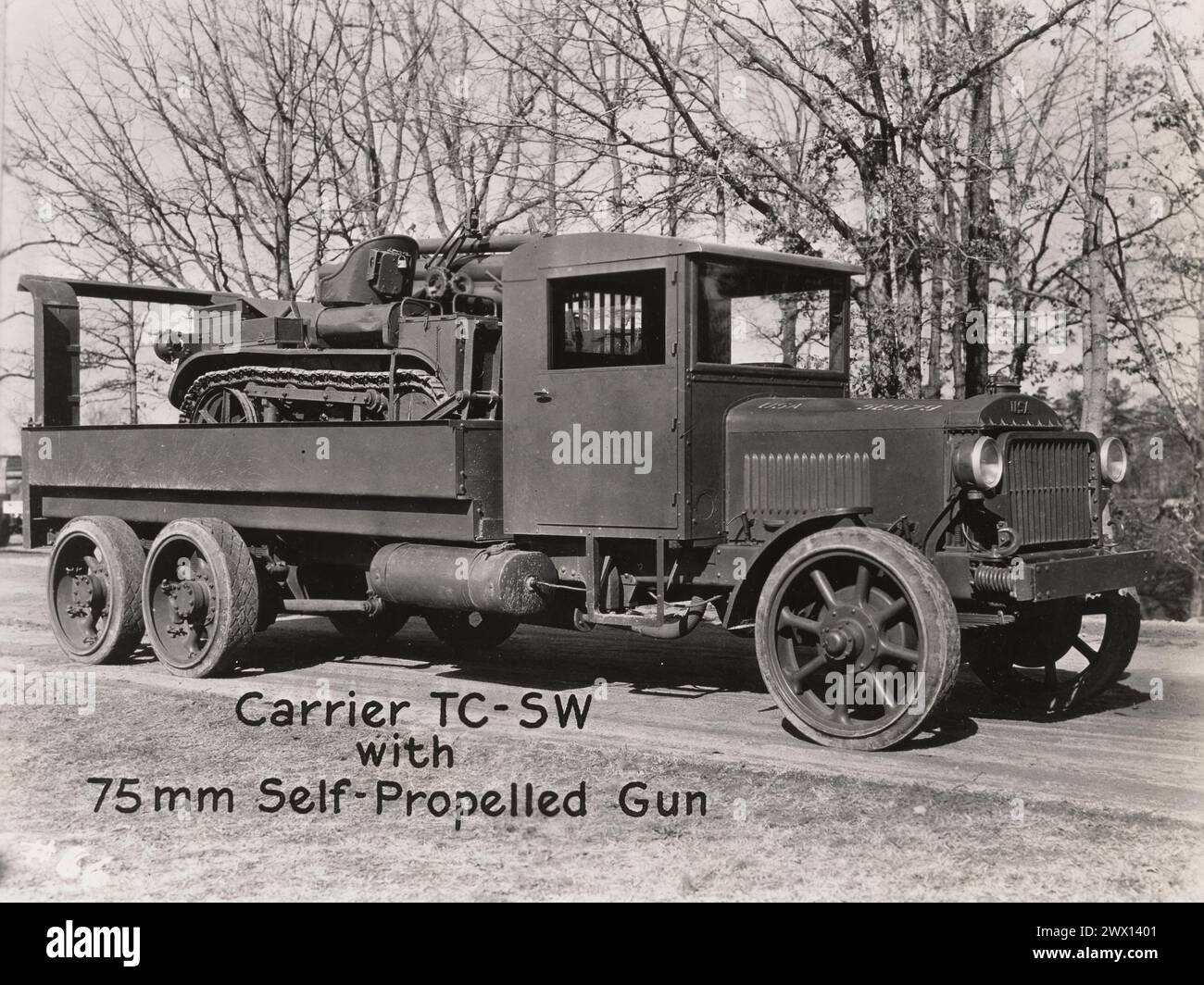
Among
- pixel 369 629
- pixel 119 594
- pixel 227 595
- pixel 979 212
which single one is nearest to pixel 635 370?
pixel 227 595

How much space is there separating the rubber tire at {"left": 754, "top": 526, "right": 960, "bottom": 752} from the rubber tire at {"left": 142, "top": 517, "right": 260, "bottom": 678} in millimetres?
3574

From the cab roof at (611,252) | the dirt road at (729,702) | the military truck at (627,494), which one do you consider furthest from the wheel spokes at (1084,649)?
the cab roof at (611,252)

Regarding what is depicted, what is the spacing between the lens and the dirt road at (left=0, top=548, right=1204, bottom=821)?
5605mm

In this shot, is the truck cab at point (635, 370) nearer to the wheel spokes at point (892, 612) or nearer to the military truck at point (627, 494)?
the military truck at point (627, 494)

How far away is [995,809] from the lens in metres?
5.02

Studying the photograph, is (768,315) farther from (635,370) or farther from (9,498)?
(9,498)

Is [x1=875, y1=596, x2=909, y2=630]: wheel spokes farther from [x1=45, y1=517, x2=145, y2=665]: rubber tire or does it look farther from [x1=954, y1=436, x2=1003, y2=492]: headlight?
[x1=45, y1=517, x2=145, y2=665]: rubber tire

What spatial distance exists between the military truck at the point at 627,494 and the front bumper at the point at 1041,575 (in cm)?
1

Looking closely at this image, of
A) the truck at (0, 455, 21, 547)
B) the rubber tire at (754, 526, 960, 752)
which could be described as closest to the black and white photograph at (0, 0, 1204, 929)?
the rubber tire at (754, 526, 960, 752)

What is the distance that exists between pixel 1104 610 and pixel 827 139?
21.5 feet

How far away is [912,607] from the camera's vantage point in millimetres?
5785

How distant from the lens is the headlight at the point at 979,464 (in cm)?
600

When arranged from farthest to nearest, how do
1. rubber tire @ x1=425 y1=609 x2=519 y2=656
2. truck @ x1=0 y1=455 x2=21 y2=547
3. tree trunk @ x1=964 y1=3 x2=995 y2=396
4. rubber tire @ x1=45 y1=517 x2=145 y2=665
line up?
truck @ x1=0 y1=455 x2=21 y2=547
tree trunk @ x1=964 y1=3 x2=995 y2=396
rubber tire @ x1=425 y1=609 x2=519 y2=656
rubber tire @ x1=45 y1=517 x2=145 y2=665

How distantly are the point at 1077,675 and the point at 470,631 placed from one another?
4297mm
